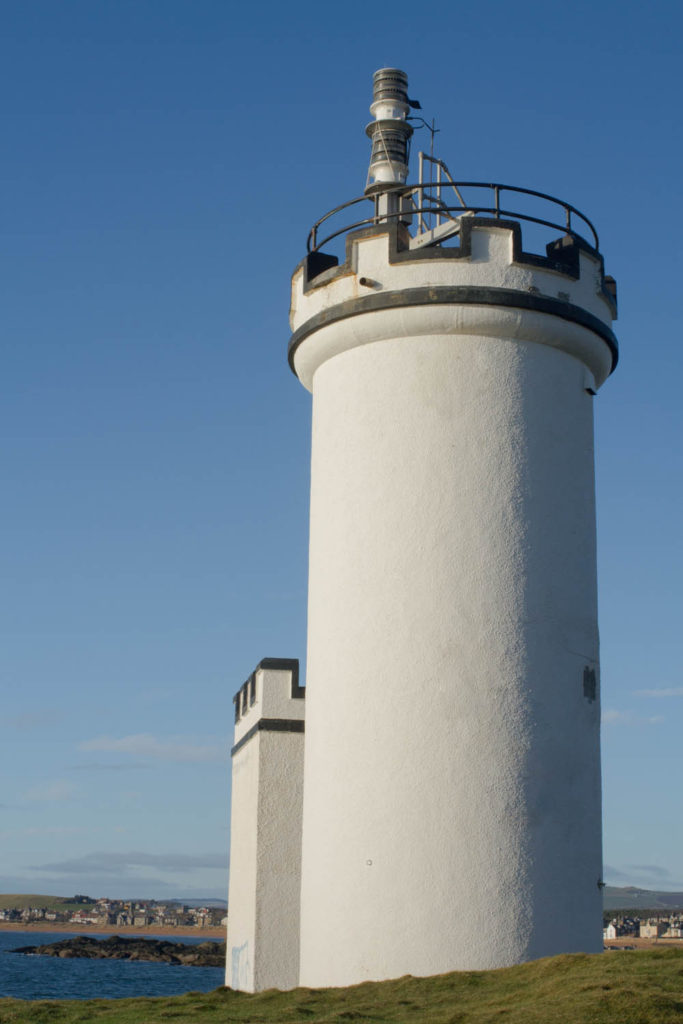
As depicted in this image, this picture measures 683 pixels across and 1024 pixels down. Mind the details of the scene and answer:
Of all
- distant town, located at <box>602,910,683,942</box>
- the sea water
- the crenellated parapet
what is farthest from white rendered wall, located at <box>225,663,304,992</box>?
distant town, located at <box>602,910,683,942</box>

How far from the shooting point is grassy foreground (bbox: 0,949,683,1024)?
33.5 ft

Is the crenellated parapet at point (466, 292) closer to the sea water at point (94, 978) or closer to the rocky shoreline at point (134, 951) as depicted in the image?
the sea water at point (94, 978)

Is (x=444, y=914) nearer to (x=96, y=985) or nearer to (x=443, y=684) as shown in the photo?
(x=443, y=684)

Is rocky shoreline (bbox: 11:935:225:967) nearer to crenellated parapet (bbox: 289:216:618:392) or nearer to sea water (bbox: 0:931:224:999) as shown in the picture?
sea water (bbox: 0:931:224:999)

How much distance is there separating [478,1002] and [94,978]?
253 feet

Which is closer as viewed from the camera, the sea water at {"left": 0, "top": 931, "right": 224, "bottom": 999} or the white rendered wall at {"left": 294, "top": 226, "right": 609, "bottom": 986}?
the white rendered wall at {"left": 294, "top": 226, "right": 609, "bottom": 986}

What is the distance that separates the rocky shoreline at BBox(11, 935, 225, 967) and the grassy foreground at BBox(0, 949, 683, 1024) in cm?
9840

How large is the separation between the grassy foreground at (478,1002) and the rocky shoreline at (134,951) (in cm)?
9840

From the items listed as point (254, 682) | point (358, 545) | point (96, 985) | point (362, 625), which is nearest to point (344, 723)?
point (362, 625)

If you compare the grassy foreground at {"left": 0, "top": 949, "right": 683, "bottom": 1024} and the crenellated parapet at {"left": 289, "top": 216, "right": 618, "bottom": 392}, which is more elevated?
the crenellated parapet at {"left": 289, "top": 216, "right": 618, "bottom": 392}

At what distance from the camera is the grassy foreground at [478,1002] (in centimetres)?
1022

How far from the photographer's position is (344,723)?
48.2ft

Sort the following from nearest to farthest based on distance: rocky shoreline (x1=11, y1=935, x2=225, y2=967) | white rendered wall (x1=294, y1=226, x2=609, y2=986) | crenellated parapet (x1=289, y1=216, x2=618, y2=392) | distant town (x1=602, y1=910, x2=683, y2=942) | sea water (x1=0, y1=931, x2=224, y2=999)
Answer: white rendered wall (x1=294, y1=226, x2=609, y2=986)
crenellated parapet (x1=289, y1=216, x2=618, y2=392)
sea water (x1=0, y1=931, x2=224, y2=999)
rocky shoreline (x1=11, y1=935, x2=225, y2=967)
distant town (x1=602, y1=910, x2=683, y2=942)

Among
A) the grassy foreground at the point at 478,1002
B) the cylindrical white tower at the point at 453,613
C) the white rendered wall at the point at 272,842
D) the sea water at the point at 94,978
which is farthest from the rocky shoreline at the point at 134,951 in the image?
the cylindrical white tower at the point at 453,613
